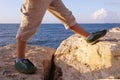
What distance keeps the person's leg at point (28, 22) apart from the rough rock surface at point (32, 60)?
Result: 5.4 inches

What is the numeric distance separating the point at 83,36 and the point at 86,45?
0.91 feet

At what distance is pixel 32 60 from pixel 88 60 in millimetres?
1067

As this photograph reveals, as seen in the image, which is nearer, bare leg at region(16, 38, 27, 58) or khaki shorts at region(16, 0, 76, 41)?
khaki shorts at region(16, 0, 76, 41)

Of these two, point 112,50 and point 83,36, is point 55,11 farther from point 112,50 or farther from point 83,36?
point 112,50

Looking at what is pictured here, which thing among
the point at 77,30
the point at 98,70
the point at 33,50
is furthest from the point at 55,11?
the point at 98,70

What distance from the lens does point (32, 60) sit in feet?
21.3

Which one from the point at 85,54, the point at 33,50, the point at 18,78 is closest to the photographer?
the point at 18,78

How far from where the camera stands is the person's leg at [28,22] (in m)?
5.87

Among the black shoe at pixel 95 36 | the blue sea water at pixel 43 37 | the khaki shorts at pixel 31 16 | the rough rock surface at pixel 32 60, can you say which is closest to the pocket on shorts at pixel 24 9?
the khaki shorts at pixel 31 16

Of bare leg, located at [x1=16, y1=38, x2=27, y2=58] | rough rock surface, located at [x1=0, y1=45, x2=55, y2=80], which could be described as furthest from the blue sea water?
bare leg, located at [x1=16, y1=38, x2=27, y2=58]

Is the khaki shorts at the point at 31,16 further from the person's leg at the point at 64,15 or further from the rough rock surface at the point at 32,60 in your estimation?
the rough rock surface at the point at 32,60

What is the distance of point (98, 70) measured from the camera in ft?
19.6

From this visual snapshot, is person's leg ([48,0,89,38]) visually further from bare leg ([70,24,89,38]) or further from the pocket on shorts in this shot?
the pocket on shorts

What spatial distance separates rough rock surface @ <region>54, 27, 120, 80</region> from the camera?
5.89m
